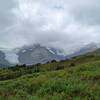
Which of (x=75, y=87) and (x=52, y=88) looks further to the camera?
(x=52, y=88)

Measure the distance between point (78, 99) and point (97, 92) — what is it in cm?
395

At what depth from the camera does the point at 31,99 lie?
15078mm

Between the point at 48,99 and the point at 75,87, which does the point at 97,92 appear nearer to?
the point at 75,87

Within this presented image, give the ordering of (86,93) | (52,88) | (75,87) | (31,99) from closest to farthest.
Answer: (31,99) < (86,93) < (75,87) < (52,88)

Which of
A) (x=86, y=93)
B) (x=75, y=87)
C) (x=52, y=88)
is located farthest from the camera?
(x=52, y=88)

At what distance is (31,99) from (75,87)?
6.09 metres

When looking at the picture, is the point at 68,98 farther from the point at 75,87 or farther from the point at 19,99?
the point at 75,87

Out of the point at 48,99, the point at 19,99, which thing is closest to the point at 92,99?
the point at 48,99

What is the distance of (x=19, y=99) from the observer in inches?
601

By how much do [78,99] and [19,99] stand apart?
3.19 meters

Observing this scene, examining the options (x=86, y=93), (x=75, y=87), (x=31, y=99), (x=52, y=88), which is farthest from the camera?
(x=52, y=88)

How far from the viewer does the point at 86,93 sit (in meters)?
18.0

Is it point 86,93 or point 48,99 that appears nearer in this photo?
point 48,99

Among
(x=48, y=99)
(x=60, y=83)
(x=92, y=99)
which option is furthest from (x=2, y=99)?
(x=60, y=83)
